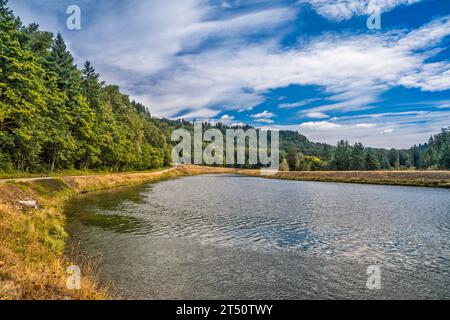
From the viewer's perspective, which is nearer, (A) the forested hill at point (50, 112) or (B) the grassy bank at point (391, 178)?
(A) the forested hill at point (50, 112)

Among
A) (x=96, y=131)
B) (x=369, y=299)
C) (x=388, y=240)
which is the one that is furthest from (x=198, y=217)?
(x=96, y=131)

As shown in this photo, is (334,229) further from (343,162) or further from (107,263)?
(343,162)

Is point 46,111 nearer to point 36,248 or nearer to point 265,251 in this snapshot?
point 36,248

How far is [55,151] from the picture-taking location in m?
49.1

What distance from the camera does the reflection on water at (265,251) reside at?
→ 1203cm

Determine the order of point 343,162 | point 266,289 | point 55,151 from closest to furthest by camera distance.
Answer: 1. point 266,289
2. point 55,151
3. point 343,162

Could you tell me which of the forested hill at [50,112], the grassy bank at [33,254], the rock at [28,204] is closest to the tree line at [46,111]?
the forested hill at [50,112]

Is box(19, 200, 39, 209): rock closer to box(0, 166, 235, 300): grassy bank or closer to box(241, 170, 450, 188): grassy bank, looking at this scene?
box(0, 166, 235, 300): grassy bank

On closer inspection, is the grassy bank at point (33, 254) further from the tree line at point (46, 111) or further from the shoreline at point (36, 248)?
the tree line at point (46, 111)

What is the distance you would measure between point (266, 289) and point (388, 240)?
11632 millimetres

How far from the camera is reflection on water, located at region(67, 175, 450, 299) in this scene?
12.0 metres

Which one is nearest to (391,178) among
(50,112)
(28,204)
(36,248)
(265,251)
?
(265,251)

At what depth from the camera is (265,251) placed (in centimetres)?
1719
